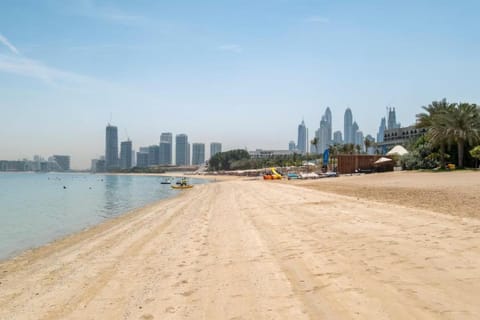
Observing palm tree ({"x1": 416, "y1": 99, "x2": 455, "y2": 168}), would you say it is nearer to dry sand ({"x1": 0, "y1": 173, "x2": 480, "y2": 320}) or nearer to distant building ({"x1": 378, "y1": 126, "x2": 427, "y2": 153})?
dry sand ({"x1": 0, "y1": 173, "x2": 480, "y2": 320})

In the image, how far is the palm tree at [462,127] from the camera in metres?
36.6

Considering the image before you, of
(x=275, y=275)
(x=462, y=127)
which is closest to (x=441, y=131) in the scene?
(x=462, y=127)

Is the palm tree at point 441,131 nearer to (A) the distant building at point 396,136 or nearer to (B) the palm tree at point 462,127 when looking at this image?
(B) the palm tree at point 462,127

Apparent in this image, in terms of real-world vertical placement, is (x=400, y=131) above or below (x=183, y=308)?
above

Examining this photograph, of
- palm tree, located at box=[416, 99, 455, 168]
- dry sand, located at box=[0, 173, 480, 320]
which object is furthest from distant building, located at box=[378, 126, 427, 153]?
dry sand, located at box=[0, 173, 480, 320]

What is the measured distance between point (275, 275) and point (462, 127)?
3905 centimetres

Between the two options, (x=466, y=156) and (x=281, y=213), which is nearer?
(x=281, y=213)

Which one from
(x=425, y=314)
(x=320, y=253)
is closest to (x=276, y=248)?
(x=320, y=253)

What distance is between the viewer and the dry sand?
4227 mm

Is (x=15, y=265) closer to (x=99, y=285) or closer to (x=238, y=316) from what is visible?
(x=99, y=285)

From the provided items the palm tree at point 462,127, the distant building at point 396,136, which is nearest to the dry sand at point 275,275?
the palm tree at point 462,127

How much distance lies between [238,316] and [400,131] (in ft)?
452

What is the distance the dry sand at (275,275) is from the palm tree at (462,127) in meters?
31.5

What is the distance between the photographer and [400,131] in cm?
12888
